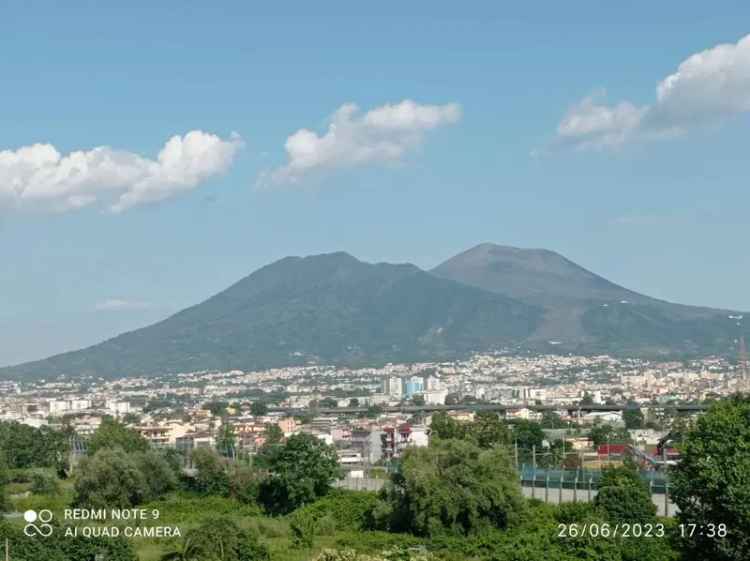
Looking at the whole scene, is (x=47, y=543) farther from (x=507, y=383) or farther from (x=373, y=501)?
(x=507, y=383)

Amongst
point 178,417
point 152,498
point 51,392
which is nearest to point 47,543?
point 152,498

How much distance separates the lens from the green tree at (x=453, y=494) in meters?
26.8

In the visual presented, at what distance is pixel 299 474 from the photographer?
3338cm

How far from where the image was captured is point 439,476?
90.6ft

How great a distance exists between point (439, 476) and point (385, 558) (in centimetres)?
926

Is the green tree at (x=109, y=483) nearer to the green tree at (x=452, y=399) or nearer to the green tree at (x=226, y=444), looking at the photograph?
the green tree at (x=226, y=444)

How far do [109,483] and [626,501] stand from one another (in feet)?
47.3

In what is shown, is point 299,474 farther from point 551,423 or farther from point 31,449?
point 551,423

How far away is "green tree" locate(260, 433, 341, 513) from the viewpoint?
3319 cm

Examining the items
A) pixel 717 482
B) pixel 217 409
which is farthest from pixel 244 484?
pixel 217 409

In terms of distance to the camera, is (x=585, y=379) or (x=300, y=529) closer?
(x=300, y=529)

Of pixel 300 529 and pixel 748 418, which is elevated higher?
pixel 748 418

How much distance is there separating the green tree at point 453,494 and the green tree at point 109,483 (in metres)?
8.62

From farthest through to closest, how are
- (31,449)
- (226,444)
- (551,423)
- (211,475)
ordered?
1. (551,423)
2. (226,444)
3. (31,449)
4. (211,475)
